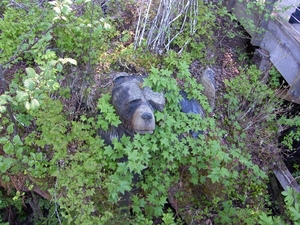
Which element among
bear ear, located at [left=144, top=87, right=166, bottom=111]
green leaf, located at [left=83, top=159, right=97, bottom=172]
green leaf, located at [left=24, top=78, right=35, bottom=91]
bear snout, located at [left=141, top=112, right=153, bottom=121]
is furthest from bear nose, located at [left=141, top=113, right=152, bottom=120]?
green leaf, located at [left=24, top=78, right=35, bottom=91]

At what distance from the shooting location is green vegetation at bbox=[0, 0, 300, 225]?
2.83 m

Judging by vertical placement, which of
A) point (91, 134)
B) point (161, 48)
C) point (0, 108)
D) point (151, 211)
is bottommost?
point (151, 211)

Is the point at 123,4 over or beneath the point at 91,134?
over

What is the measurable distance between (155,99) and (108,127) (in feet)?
2.04

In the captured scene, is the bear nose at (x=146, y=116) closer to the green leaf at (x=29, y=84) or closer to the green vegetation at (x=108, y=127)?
the green vegetation at (x=108, y=127)

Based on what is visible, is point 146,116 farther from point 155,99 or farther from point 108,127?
point 108,127

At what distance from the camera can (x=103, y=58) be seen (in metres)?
4.08

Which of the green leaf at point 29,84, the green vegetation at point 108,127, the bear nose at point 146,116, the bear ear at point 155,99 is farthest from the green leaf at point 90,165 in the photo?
the green leaf at point 29,84

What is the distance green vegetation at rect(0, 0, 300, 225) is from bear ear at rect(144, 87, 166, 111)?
0.28 feet

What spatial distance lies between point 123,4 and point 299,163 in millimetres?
4294

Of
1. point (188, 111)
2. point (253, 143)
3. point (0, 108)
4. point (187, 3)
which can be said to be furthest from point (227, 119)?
point (0, 108)

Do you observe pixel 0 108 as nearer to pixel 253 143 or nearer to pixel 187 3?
pixel 187 3

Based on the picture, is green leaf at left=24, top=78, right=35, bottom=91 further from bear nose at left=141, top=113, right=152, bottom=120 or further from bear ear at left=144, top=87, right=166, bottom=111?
bear ear at left=144, top=87, right=166, bottom=111

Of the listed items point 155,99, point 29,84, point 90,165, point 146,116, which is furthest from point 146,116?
point 29,84
